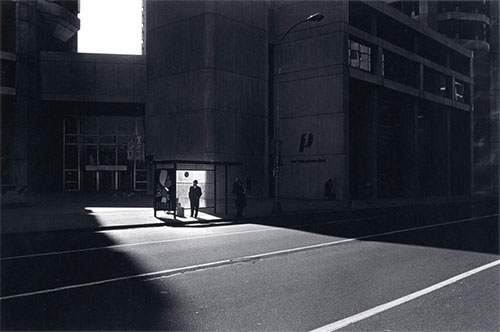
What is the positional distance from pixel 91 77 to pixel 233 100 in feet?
50.6

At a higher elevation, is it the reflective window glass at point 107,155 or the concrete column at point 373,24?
the concrete column at point 373,24

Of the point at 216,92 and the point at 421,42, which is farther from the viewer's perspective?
the point at 421,42

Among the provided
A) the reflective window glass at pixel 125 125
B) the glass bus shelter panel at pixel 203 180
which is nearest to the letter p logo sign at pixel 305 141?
the glass bus shelter panel at pixel 203 180

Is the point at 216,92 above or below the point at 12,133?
above

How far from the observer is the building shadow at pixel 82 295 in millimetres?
5754

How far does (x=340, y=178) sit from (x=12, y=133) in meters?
26.6

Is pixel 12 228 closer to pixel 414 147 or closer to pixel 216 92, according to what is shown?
pixel 216 92

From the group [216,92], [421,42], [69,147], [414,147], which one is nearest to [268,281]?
[216,92]

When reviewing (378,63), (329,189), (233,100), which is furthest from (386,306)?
(378,63)

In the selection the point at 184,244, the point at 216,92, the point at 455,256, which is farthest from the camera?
the point at 216,92

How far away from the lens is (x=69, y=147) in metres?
48.4

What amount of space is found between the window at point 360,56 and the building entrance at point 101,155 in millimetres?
22077

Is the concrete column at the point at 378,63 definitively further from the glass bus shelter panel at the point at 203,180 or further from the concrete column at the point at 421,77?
the glass bus shelter panel at the point at 203,180

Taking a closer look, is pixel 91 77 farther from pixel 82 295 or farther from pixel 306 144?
pixel 82 295
